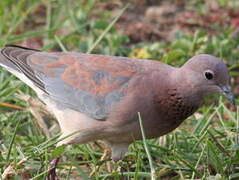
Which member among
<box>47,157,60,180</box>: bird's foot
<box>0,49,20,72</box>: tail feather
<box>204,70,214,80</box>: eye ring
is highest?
<box>0,49,20,72</box>: tail feather

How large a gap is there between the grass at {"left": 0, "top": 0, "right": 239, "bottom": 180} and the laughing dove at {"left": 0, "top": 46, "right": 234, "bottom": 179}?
7.7 inches

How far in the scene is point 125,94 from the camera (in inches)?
172

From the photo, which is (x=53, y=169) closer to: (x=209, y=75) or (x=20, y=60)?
(x=20, y=60)

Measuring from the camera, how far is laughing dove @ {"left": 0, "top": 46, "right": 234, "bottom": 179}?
14.1 feet

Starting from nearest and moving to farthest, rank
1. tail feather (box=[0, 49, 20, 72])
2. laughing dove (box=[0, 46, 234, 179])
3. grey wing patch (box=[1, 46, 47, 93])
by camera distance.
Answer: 1. laughing dove (box=[0, 46, 234, 179])
2. grey wing patch (box=[1, 46, 47, 93])
3. tail feather (box=[0, 49, 20, 72])

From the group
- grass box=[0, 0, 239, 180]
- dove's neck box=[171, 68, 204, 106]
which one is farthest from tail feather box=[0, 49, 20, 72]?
dove's neck box=[171, 68, 204, 106]

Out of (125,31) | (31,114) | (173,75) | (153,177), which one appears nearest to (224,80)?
(173,75)

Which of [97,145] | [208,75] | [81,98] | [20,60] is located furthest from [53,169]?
[208,75]

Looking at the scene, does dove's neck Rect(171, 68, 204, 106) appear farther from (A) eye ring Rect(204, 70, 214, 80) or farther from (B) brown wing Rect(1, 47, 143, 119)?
(B) brown wing Rect(1, 47, 143, 119)

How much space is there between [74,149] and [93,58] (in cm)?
74

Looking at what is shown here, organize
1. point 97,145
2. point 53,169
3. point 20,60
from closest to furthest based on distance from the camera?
point 53,169 → point 20,60 → point 97,145

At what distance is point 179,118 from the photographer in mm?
4363

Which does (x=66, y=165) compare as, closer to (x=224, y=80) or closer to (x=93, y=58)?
(x=93, y=58)

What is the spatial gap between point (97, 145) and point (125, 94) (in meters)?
0.79
